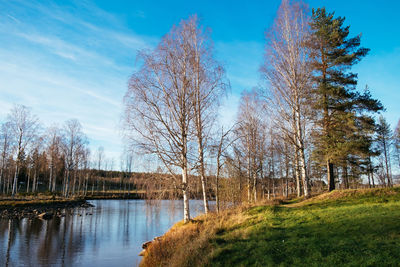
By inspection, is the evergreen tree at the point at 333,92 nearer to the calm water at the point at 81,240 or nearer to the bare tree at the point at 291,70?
the bare tree at the point at 291,70

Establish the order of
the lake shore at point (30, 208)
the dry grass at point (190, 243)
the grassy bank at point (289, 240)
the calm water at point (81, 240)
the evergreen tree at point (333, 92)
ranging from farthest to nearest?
the lake shore at point (30, 208)
the evergreen tree at point (333, 92)
the calm water at point (81, 240)
the dry grass at point (190, 243)
the grassy bank at point (289, 240)

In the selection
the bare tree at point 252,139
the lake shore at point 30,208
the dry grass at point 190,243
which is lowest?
the lake shore at point 30,208

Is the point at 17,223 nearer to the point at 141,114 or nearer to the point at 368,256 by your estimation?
the point at 141,114

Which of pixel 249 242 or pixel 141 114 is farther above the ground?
pixel 141 114

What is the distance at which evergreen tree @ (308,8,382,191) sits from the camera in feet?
56.5

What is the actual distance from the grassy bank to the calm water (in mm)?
1916

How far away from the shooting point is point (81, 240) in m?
16.1

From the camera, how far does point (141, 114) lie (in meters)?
11.4

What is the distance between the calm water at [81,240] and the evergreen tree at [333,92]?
9.61 metres

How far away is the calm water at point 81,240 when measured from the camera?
11.4 metres

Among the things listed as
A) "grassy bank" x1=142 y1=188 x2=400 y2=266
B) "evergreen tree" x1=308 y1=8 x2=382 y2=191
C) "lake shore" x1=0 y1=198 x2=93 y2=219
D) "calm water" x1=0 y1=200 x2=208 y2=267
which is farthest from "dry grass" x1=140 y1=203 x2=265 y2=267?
"lake shore" x1=0 y1=198 x2=93 y2=219

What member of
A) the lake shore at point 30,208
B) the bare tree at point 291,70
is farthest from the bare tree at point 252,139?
the lake shore at point 30,208

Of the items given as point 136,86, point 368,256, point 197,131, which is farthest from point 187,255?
point 136,86

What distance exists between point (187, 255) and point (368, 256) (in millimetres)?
4823
